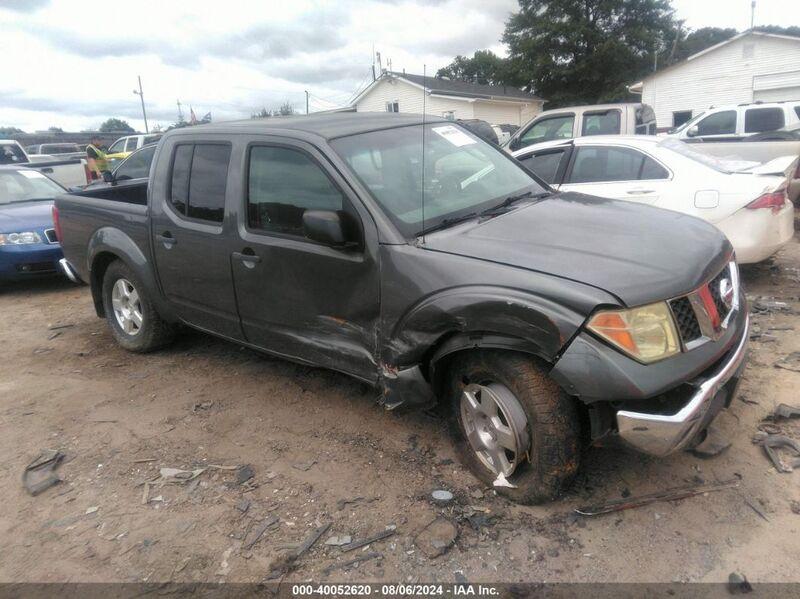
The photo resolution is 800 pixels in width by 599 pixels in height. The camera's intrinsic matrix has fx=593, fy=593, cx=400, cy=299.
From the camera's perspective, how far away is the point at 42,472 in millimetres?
3426

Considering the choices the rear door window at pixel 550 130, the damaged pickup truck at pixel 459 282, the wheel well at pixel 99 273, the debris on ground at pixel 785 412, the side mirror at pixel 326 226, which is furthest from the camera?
the rear door window at pixel 550 130

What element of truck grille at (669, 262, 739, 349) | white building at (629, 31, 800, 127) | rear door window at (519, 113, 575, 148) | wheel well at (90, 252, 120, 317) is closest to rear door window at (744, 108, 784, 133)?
rear door window at (519, 113, 575, 148)

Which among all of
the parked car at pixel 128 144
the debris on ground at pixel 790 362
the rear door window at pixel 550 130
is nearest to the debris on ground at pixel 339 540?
the debris on ground at pixel 790 362

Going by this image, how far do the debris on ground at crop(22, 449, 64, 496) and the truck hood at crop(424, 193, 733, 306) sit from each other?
2.49 m

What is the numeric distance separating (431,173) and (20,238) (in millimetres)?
5954

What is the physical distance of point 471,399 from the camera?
114 inches

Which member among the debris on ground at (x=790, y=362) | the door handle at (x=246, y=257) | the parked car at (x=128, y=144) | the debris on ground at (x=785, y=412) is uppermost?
the parked car at (x=128, y=144)

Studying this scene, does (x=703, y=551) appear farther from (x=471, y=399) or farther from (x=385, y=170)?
(x=385, y=170)

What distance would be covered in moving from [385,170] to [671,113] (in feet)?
95.6

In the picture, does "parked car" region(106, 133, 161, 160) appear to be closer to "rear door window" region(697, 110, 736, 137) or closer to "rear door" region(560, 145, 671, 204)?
"rear door window" region(697, 110, 736, 137)

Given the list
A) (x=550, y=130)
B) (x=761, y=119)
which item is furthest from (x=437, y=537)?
(x=761, y=119)

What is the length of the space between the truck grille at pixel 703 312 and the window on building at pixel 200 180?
2703 millimetres

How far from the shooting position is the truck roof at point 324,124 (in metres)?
3.49

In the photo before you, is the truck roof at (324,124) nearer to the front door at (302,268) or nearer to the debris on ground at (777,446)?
the front door at (302,268)
